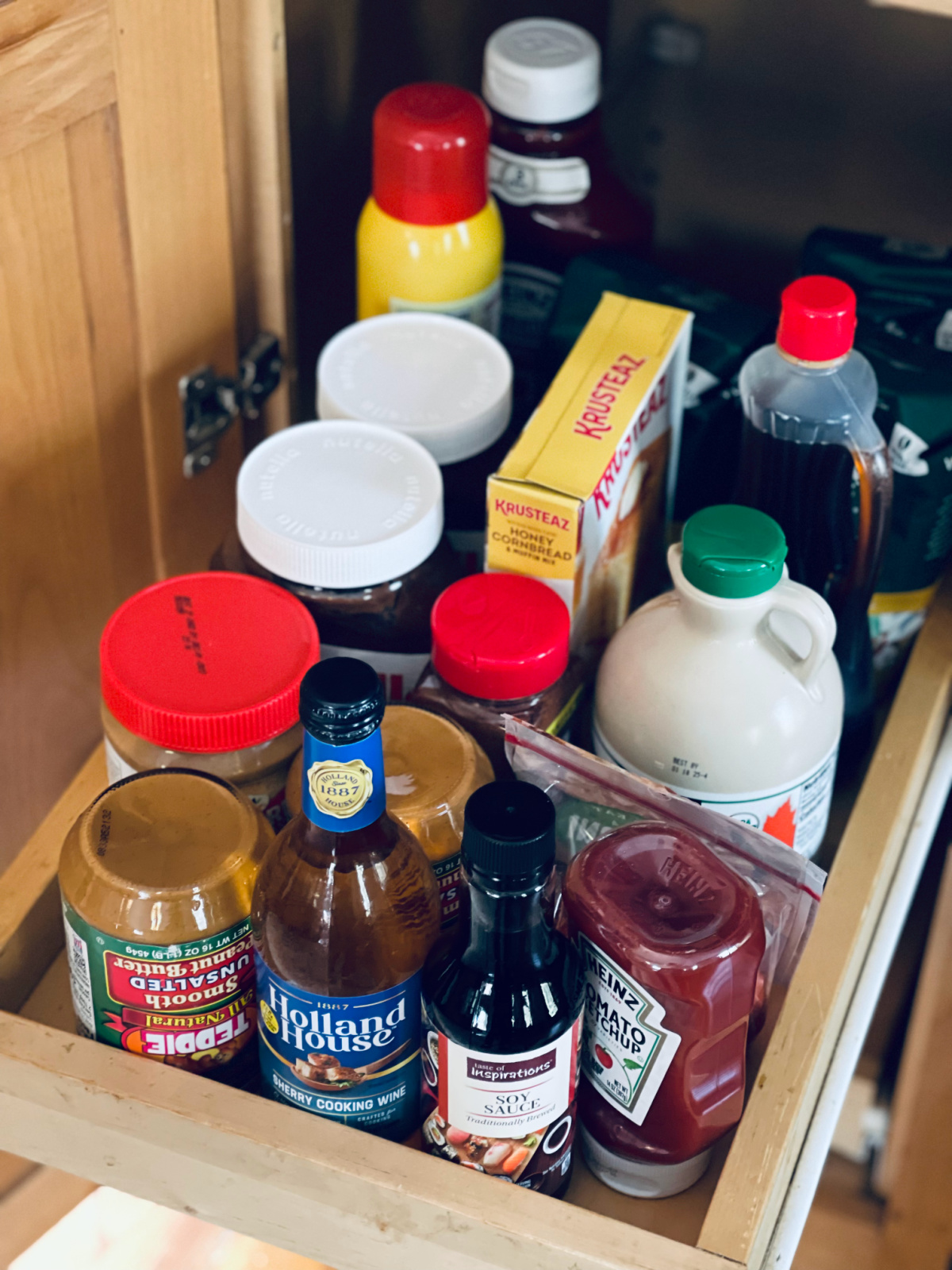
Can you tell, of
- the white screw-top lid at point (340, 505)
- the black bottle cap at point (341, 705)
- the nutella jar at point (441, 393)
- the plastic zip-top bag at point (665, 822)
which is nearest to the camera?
the black bottle cap at point (341, 705)

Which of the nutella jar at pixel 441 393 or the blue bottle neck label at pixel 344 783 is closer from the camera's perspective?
the blue bottle neck label at pixel 344 783

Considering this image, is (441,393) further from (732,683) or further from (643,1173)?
(643,1173)

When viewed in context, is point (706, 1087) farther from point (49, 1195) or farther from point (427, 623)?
point (49, 1195)

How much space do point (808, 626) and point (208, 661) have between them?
305mm

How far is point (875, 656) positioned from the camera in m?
0.91

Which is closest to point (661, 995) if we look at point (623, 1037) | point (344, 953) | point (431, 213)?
point (623, 1037)

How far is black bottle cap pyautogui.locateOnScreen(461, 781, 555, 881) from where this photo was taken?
0.53 m

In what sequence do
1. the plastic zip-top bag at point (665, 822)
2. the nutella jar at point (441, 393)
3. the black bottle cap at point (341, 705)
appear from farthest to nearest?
the nutella jar at point (441, 393) → the plastic zip-top bag at point (665, 822) → the black bottle cap at point (341, 705)

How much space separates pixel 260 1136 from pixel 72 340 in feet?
1.51

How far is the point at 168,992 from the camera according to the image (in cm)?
62

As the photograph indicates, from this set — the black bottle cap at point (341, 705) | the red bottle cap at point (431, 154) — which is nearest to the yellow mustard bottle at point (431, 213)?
the red bottle cap at point (431, 154)

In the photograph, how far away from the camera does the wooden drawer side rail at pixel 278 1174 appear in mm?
576

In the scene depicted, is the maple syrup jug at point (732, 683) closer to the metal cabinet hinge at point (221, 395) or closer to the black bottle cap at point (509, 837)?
the black bottle cap at point (509, 837)

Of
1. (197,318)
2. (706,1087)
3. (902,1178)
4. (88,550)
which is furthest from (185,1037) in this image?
(902,1178)
